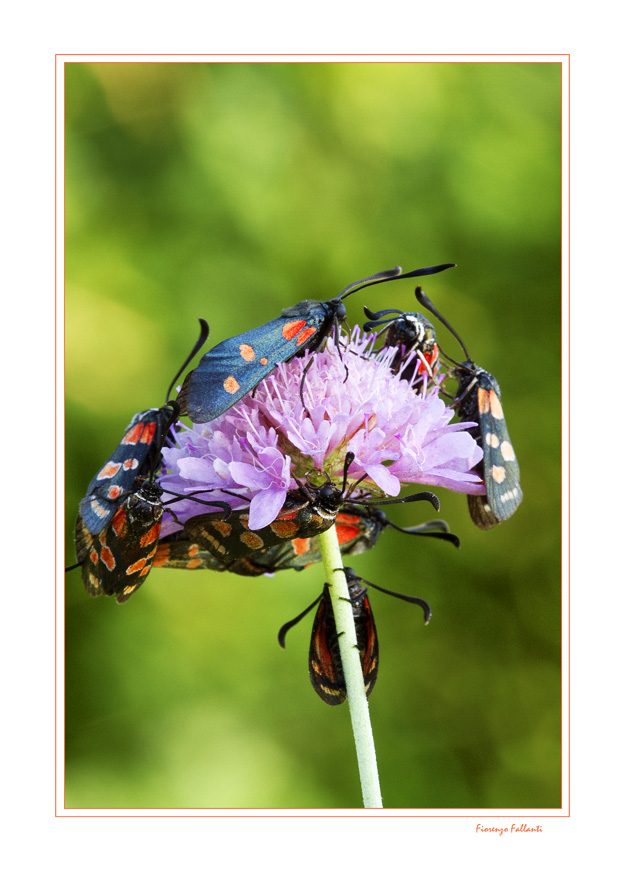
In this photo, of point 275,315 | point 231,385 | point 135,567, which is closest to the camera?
point 231,385

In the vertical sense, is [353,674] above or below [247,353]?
below

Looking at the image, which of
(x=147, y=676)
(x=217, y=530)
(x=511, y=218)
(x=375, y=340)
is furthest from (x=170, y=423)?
(x=511, y=218)

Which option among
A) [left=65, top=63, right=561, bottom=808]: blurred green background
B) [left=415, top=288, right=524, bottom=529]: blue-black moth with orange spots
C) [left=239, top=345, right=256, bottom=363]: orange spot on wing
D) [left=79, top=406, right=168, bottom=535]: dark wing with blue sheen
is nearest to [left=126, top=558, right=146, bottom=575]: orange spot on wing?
[left=79, top=406, right=168, bottom=535]: dark wing with blue sheen

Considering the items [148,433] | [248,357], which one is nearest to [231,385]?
[248,357]

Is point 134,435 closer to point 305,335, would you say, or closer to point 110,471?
point 110,471

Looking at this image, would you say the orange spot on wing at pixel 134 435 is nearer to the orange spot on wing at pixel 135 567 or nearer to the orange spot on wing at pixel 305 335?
the orange spot on wing at pixel 135 567

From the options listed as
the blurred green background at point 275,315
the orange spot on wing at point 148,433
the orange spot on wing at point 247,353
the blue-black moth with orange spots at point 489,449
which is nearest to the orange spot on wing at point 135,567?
the orange spot on wing at point 148,433
